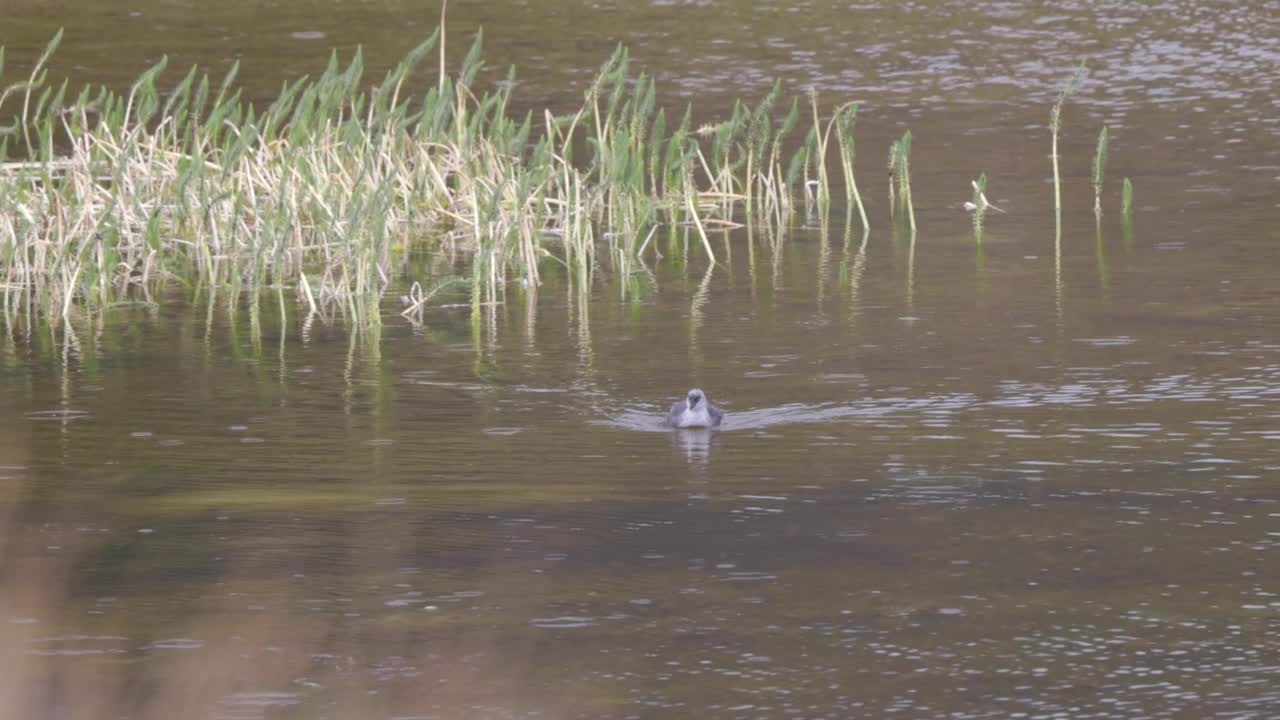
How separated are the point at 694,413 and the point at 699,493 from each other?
3.09ft

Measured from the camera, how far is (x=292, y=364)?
37.0 ft

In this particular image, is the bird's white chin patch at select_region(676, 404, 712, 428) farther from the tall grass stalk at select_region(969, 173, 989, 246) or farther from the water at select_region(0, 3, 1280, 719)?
the tall grass stalk at select_region(969, 173, 989, 246)

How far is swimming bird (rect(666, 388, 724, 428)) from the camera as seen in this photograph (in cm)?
921

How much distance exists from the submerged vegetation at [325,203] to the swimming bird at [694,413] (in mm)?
3215

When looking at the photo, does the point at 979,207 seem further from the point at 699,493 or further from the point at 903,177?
the point at 699,493

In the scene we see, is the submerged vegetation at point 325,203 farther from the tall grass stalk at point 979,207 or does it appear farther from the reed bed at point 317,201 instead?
the tall grass stalk at point 979,207

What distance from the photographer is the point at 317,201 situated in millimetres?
13047

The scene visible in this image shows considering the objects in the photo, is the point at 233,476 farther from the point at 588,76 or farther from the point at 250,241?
the point at 588,76

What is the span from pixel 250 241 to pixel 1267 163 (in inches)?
350

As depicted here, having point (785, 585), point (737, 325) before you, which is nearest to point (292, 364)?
point (737, 325)

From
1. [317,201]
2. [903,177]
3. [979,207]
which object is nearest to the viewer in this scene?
[317,201]


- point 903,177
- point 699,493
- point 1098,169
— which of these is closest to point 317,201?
point 903,177

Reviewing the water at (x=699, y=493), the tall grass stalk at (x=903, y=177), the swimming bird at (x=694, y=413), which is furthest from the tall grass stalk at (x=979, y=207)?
the swimming bird at (x=694, y=413)

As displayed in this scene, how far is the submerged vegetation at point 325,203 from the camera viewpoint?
42.0 ft
